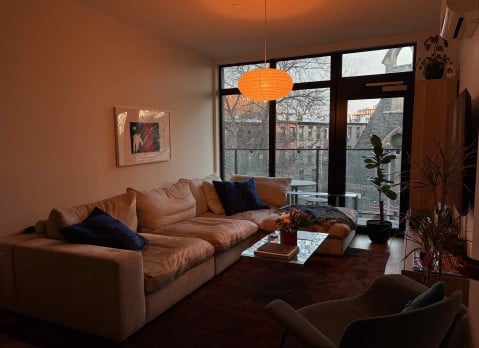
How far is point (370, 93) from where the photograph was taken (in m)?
4.66

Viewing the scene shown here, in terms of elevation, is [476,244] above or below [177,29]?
below

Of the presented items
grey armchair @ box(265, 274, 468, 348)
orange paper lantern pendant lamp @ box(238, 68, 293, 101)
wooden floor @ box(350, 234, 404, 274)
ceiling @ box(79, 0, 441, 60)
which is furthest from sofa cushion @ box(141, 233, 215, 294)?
ceiling @ box(79, 0, 441, 60)

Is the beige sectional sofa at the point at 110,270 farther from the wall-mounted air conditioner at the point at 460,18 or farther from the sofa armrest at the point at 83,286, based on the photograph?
the wall-mounted air conditioner at the point at 460,18

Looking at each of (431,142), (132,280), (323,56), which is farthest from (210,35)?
(132,280)

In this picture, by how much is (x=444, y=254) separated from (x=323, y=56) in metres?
3.51

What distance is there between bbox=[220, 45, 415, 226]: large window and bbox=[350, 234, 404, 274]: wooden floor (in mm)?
463

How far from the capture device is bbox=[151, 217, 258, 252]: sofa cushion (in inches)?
129

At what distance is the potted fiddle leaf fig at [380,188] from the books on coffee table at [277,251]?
1858 millimetres

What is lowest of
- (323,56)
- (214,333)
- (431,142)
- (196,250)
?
(214,333)

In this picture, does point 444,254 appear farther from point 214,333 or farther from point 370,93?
point 370,93

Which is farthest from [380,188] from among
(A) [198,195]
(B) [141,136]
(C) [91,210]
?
(C) [91,210]

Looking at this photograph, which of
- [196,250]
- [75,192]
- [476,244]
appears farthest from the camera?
[75,192]

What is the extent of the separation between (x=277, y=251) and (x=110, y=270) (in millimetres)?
1269

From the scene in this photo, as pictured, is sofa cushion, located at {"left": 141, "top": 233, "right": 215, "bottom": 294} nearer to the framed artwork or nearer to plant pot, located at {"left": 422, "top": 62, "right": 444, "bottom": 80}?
the framed artwork
